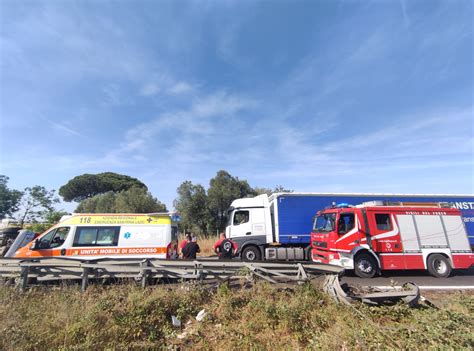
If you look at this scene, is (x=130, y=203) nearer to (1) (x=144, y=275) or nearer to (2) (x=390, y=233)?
(1) (x=144, y=275)

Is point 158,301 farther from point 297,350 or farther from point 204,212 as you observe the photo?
point 204,212

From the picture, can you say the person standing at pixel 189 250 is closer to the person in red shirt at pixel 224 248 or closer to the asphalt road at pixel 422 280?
the person in red shirt at pixel 224 248

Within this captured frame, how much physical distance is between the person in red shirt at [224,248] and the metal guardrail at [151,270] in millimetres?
3856

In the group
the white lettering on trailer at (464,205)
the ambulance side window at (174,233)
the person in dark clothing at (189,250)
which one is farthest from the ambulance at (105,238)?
the white lettering on trailer at (464,205)

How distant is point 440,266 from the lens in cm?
798

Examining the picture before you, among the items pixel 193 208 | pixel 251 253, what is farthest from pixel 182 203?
pixel 251 253

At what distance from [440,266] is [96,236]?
12.5m

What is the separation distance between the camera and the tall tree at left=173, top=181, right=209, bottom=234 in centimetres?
2283

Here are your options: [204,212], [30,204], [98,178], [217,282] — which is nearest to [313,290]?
[217,282]

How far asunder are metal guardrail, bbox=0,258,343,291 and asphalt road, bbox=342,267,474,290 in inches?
88.3

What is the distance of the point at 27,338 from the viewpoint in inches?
121

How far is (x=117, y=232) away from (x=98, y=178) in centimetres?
4315

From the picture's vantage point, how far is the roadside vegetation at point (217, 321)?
3.11m

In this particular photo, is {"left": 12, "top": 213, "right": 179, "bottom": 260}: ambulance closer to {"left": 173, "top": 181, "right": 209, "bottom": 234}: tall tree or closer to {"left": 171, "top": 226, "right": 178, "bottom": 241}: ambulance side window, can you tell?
{"left": 171, "top": 226, "right": 178, "bottom": 241}: ambulance side window
